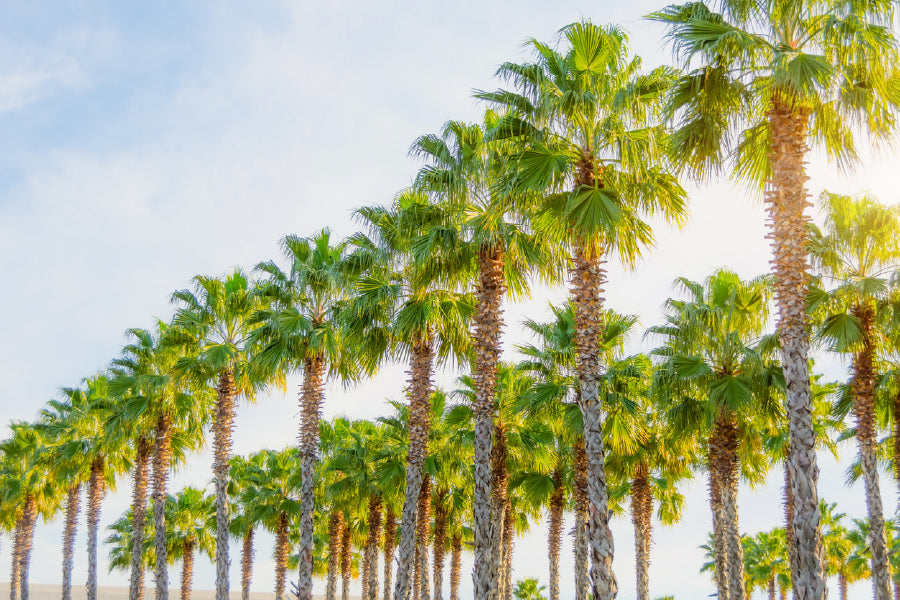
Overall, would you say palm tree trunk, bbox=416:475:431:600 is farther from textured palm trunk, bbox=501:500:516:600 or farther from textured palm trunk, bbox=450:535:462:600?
textured palm trunk, bbox=450:535:462:600

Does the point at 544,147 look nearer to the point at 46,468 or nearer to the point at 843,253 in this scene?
the point at 843,253

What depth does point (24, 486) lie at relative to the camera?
41.0 metres

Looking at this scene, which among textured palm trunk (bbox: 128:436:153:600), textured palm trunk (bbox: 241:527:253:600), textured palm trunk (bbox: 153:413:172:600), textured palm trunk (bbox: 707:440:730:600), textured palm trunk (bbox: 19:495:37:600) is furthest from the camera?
textured palm trunk (bbox: 19:495:37:600)

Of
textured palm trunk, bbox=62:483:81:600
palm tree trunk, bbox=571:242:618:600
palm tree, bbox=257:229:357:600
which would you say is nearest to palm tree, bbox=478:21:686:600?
palm tree trunk, bbox=571:242:618:600

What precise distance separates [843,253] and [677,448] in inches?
347

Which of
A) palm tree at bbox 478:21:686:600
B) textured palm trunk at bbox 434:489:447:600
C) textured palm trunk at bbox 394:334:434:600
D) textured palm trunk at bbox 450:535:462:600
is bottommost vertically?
textured palm trunk at bbox 450:535:462:600

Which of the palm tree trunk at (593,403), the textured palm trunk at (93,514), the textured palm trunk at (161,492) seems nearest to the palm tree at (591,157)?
A: the palm tree trunk at (593,403)

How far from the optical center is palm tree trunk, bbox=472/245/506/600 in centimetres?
1575

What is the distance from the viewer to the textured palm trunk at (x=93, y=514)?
34531mm

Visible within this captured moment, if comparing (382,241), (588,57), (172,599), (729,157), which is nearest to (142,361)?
(382,241)

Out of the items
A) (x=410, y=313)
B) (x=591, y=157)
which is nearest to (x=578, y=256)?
(x=591, y=157)

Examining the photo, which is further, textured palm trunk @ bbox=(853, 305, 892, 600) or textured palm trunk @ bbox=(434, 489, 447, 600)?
textured palm trunk @ bbox=(434, 489, 447, 600)

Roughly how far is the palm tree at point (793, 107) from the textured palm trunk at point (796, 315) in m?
0.02

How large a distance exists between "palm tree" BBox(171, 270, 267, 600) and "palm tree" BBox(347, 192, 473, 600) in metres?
4.98
